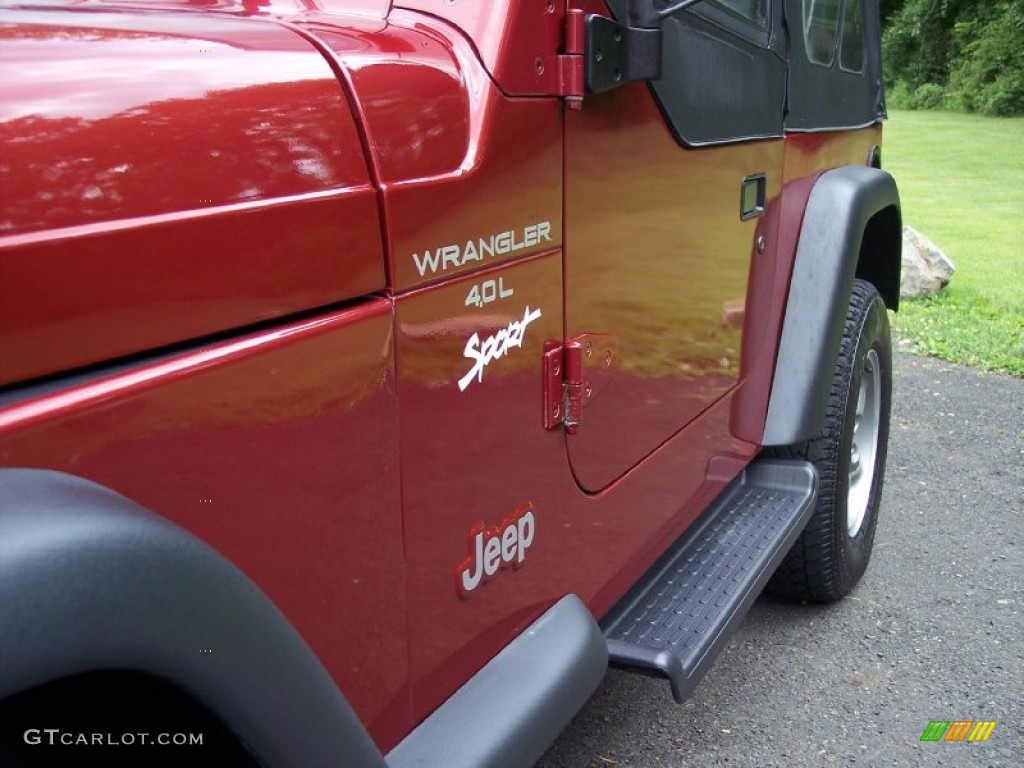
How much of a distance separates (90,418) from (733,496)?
87.0 inches

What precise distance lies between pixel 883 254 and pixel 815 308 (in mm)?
1042

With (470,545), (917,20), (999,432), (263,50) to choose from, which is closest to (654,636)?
(470,545)

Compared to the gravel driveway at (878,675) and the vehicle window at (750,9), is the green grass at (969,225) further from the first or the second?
the vehicle window at (750,9)

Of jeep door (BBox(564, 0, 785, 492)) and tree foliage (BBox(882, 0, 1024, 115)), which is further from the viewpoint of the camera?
tree foliage (BBox(882, 0, 1024, 115))

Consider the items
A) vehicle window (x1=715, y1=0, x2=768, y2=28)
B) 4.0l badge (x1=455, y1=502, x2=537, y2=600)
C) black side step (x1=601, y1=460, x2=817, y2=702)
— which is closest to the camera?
4.0l badge (x1=455, y1=502, x2=537, y2=600)

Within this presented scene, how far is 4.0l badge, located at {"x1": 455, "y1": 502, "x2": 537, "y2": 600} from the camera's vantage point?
160cm

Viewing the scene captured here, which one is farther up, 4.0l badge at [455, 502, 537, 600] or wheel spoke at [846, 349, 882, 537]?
4.0l badge at [455, 502, 537, 600]

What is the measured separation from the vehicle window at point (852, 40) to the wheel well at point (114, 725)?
9.62 ft

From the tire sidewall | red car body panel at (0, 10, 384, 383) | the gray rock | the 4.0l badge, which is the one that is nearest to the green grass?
the gray rock

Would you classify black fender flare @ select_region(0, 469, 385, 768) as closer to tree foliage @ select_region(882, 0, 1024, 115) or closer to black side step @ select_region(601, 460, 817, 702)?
black side step @ select_region(601, 460, 817, 702)

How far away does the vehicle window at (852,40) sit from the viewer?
11.2 ft

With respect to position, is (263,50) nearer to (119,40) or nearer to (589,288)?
(119,40)

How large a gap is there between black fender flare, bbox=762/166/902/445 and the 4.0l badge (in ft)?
4.27

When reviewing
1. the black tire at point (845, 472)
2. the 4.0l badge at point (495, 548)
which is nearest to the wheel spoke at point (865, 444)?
the black tire at point (845, 472)
